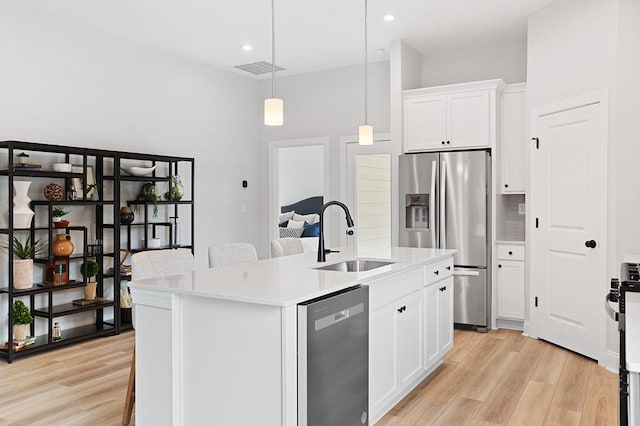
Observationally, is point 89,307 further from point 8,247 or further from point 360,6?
point 360,6

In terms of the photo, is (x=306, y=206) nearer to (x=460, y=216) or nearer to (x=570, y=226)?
(x=460, y=216)

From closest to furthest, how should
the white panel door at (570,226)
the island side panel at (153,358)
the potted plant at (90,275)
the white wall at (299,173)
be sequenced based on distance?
the island side panel at (153,358) < the white panel door at (570,226) < the potted plant at (90,275) < the white wall at (299,173)

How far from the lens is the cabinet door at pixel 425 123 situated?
17.4 ft

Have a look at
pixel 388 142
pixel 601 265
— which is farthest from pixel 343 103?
pixel 601 265

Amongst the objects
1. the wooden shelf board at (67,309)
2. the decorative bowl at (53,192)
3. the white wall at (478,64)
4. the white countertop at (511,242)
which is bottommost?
the wooden shelf board at (67,309)

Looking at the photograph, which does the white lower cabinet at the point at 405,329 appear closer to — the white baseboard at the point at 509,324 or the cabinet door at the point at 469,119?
the white baseboard at the point at 509,324

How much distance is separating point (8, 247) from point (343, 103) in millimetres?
3953

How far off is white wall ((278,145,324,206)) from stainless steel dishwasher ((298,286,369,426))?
4.42 meters

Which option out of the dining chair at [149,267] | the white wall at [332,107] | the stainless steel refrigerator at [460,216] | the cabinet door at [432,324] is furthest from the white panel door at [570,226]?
the dining chair at [149,267]

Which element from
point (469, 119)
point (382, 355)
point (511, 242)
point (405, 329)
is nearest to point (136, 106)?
point (469, 119)

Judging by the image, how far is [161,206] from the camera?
565cm

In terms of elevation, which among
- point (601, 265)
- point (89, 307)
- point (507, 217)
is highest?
point (507, 217)

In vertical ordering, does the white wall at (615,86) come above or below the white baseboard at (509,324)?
above

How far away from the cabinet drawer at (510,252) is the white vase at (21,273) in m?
4.20
